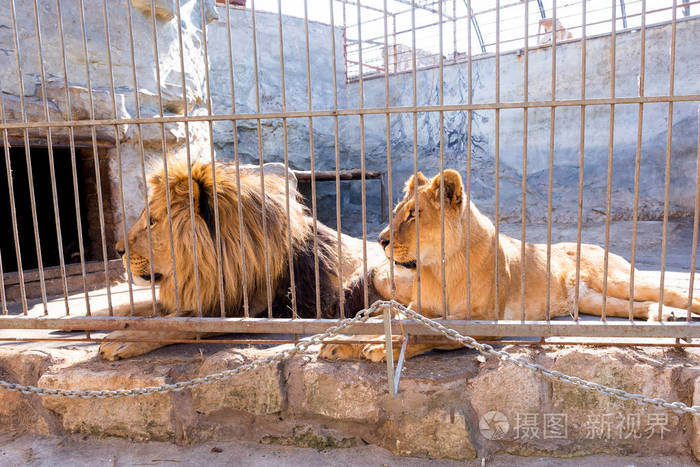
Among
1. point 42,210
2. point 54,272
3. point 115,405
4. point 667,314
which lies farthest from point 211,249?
point 42,210

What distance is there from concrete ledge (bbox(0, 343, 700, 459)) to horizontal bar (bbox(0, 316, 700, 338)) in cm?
13

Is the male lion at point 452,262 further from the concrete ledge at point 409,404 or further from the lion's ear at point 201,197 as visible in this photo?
the lion's ear at point 201,197

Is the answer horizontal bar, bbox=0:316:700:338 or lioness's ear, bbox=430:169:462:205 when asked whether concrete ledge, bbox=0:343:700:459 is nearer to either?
horizontal bar, bbox=0:316:700:338

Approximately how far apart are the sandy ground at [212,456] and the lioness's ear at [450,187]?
45.7 inches

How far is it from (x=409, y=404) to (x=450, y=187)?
996 millimetres

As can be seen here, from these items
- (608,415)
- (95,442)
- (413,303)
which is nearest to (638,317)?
(608,415)

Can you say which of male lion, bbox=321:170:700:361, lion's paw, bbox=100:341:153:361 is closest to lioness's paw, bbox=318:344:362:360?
male lion, bbox=321:170:700:361

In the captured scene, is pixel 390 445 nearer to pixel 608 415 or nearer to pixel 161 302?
pixel 608 415

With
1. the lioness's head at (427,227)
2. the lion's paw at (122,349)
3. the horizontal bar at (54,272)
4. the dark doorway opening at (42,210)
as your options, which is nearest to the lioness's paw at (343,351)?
the lioness's head at (427,227)

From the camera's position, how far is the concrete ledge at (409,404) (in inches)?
88.7

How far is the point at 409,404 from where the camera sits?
2.27 meters

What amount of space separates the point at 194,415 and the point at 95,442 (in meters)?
0.50

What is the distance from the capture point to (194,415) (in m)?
2.52

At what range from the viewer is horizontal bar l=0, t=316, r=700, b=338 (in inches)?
86.4
